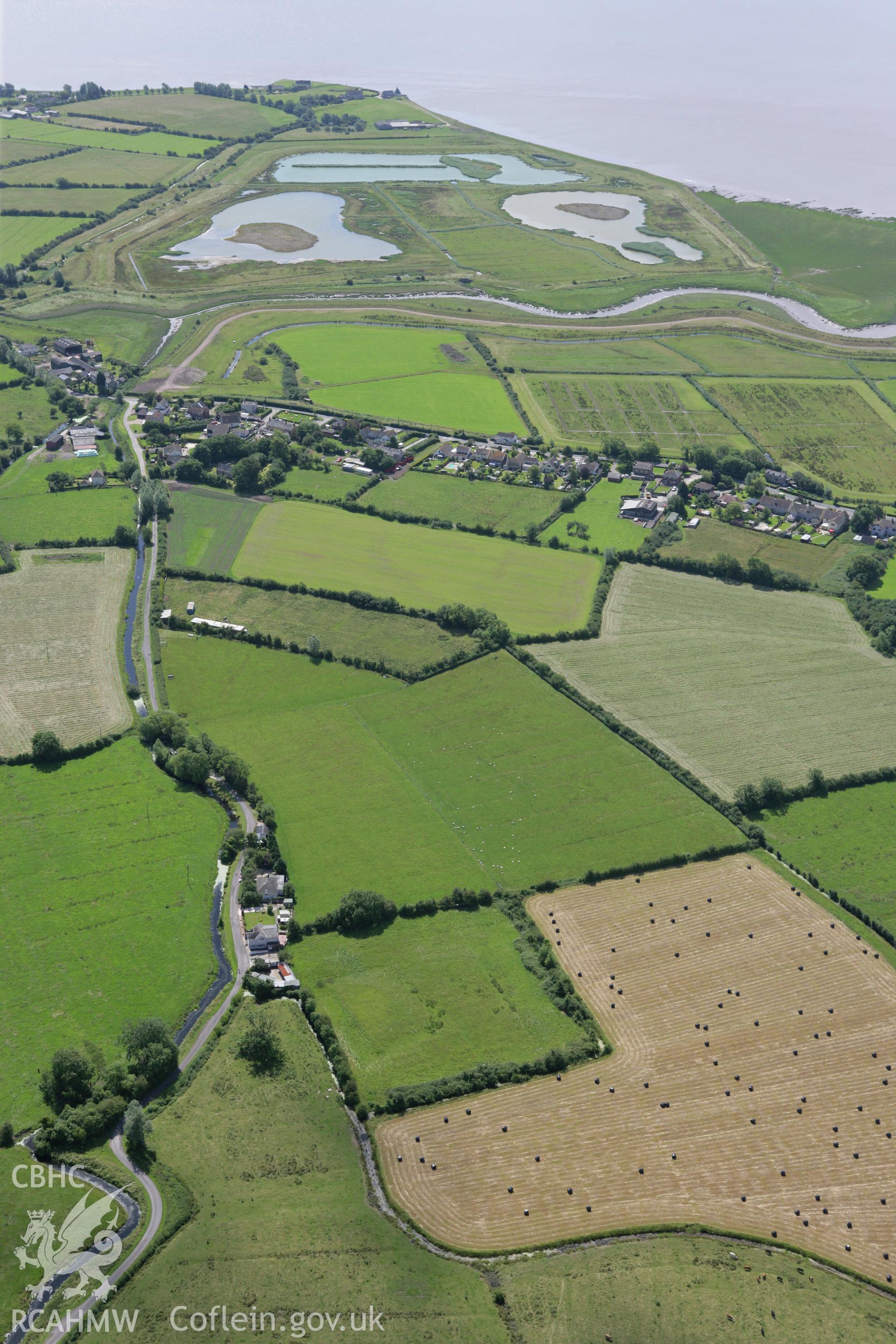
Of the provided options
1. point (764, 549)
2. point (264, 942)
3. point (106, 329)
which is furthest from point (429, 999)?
point (106, 329)

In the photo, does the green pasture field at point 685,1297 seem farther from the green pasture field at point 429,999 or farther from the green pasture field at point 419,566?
the green pasture field at point 419,566

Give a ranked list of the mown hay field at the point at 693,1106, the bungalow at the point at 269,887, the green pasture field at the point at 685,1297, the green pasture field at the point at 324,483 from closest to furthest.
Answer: the green pasture field at the point at 685,1297 → the mown hay field at the point at 693,1106 → the bungalow at the point at 269,887 → the green pasture field at the point at 324,483

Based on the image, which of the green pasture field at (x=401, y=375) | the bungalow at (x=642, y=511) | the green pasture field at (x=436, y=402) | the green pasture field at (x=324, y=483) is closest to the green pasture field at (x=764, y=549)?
the bungalow at (x=642, y=511)

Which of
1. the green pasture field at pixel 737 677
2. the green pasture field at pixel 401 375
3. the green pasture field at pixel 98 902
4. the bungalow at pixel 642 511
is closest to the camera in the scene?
the green pasture field at pixel 98 902

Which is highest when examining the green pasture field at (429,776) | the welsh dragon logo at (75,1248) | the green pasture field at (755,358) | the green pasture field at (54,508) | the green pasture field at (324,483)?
the green pasture field at (755,358)

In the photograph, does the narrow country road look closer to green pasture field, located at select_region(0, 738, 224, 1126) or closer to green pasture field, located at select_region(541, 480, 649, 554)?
green pasture field, located at select_region(0, 738, 224, 1126)

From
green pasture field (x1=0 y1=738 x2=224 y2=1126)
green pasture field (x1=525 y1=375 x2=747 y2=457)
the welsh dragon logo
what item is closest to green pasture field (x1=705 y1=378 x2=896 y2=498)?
green pasture field (x1=525 y1=375 x2=747 y2=457)

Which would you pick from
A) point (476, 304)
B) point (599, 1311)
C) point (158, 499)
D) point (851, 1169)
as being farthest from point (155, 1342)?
point (476, 304)
